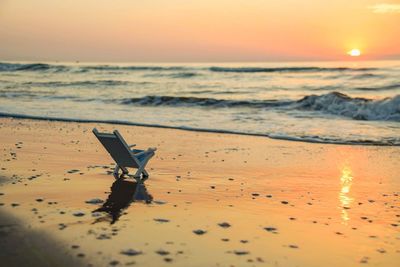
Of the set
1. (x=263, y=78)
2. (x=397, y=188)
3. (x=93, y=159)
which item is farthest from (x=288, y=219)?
(x=263, y=78)

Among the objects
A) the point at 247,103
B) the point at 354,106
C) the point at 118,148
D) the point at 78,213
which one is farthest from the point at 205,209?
the point at 247,103

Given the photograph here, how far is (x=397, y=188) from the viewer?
840 cm

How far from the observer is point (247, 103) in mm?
27062

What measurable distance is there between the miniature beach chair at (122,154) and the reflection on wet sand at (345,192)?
3.10 meters

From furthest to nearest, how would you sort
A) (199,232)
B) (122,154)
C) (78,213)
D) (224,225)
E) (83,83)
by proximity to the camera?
(83,83) → (122,154) → (78,213) → (224,225) → (199,232)

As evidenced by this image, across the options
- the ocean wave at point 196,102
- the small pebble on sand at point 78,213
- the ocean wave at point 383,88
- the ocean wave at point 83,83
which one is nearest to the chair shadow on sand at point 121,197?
the small pebble on sand at point 78,213

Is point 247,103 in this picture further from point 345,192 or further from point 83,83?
point 345,192

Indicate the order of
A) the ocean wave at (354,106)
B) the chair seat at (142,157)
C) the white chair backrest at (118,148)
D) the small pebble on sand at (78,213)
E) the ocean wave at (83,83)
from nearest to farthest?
the small pebble on sand at (78,213) < the white chair backrest at (118,148) < the chair seat at (142,157) < the ocean wave at (354,106) < the ocean wave at (83,83)

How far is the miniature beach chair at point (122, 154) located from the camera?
26.5 feet

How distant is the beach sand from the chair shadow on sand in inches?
1.6

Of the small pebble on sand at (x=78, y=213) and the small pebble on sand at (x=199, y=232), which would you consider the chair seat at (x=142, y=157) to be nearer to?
the small pebble on sand at (x=78, y=213)

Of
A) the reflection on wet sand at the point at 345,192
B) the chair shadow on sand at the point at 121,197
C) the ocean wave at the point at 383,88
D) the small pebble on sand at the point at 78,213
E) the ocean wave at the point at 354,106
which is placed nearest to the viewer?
the small pebble on sand at the point at 78,213

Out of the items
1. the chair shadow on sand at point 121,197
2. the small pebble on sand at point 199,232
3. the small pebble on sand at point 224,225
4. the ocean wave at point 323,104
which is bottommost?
the chair shadow on sand at point 121,197

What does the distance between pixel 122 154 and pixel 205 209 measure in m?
2.16
